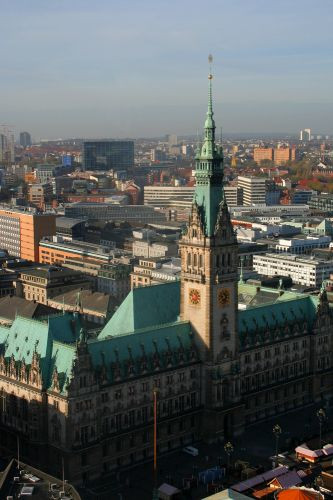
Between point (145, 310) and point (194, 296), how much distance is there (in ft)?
28.7

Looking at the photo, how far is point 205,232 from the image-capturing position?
128625mm

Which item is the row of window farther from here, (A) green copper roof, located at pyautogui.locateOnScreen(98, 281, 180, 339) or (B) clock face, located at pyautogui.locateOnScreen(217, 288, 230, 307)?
(A) green copper roof, located at pyautogui.locateOnScreen(98, 281, 180, 339)

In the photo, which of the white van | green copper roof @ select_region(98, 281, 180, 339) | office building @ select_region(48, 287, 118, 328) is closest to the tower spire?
green copper roof @ select_region(98, 281, 180, 339)

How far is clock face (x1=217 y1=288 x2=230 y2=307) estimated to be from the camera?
130875 millimetres

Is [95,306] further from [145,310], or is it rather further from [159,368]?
[159,368]

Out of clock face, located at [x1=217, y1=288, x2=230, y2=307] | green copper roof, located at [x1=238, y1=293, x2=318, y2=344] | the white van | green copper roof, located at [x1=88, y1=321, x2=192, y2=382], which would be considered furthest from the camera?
green copper roof, located at [x1=238, y1=293, x2=318, y2=344]

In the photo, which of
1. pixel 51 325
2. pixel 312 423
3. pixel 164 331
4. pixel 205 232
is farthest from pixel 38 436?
pixel 312 423

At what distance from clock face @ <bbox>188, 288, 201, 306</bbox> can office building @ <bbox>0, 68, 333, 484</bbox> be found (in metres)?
0.19

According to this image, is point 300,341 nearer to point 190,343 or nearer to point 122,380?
point 190,343

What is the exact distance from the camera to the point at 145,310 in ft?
445

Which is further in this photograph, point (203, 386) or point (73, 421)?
point (203, 386)

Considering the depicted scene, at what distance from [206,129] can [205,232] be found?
16.0 meters

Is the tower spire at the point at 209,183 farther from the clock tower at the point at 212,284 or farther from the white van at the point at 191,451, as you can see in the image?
the white van at the point at 191,451

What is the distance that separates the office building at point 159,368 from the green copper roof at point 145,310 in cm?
19
